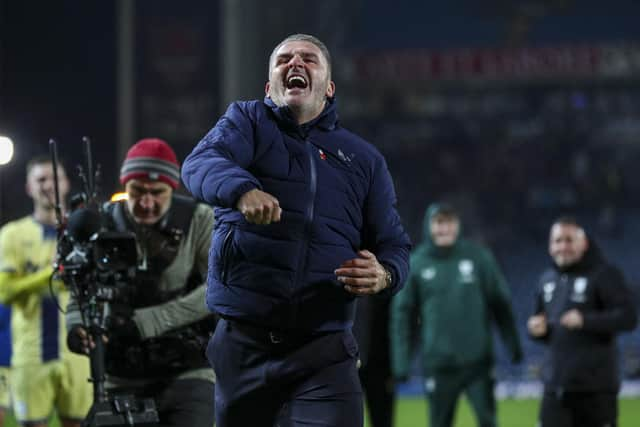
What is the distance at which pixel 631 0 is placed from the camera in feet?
86.2

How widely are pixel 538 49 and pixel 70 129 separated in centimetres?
1233

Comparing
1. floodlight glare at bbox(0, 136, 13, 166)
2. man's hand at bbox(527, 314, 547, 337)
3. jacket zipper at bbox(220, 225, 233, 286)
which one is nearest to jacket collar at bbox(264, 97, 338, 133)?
jacket zipper at bbox(220, 225, 233, 286)

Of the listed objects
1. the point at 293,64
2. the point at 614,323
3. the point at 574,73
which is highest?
the point at 574,73

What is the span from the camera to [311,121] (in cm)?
371

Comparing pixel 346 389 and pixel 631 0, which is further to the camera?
pixel 631 0

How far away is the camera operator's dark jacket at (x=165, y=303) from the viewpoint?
189 inches

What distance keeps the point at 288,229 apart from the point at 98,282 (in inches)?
56.9

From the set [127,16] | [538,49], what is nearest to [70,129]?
[127,16]

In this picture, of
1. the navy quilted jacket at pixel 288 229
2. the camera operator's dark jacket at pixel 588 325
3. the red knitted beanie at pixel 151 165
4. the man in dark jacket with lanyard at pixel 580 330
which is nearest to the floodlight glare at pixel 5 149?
the red knitted beanie at pixel 151 165

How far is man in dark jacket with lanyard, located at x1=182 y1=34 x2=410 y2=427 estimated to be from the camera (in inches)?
139

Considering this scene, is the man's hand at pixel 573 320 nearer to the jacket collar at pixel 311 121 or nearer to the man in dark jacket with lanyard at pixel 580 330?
the man in dark jacket with lanyard at pixel 580 330

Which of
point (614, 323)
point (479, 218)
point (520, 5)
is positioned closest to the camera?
point (614, 323)

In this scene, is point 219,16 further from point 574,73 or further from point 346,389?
point 346,389

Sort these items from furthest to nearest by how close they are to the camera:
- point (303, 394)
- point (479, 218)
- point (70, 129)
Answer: point (479, 218), point (70, 129), point (303, 394)
